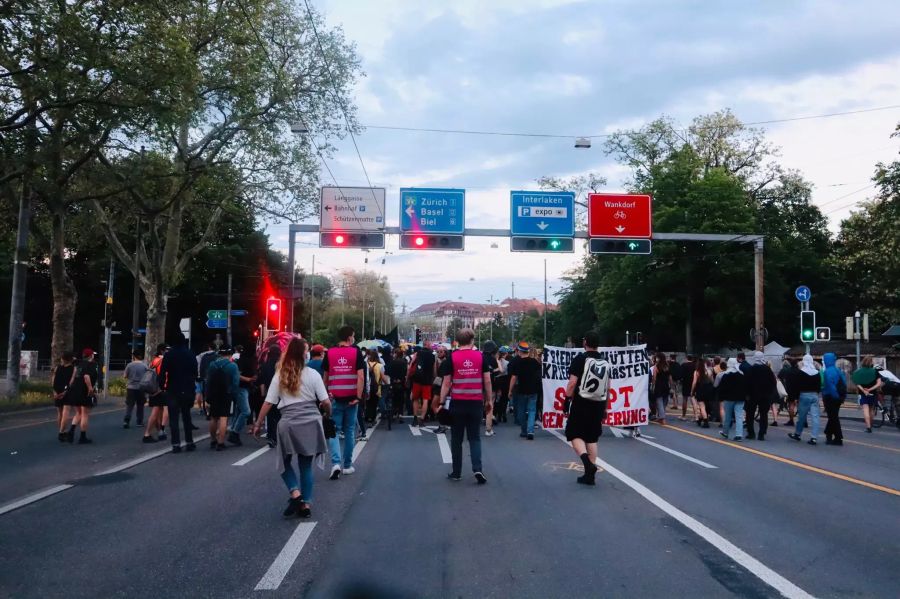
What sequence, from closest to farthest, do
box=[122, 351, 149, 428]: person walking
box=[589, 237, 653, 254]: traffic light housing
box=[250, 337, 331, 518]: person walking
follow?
box=[250, 337, 331, 518]: person walking < box=[122, 351, 149, 428]: person walking < box=[589, 237, 653, 254]: traffic light housing

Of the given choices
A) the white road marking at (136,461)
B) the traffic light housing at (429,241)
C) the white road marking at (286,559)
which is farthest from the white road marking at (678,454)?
the traffic light housing at (429,241)

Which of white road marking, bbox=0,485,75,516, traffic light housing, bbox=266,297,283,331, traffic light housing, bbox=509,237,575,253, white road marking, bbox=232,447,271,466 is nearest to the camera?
white road marking, bbox=0,485,75,516

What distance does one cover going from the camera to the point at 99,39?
15023 millimetres

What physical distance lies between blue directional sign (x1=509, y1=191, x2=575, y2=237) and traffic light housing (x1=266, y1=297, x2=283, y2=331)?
25.5 ft

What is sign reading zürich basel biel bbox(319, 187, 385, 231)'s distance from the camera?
24375 mm

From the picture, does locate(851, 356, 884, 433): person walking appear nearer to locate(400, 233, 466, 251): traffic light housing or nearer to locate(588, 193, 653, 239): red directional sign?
locate(588, 193, 653, 239): red directional sign

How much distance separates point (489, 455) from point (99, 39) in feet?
36.9

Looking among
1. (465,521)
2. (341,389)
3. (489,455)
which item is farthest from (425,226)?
(465,521)

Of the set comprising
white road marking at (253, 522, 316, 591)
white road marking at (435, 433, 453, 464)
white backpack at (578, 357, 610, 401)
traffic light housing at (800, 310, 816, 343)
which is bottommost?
white road marking at (435, 433, 453, 464)

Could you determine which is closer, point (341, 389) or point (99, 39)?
point (341, 389)

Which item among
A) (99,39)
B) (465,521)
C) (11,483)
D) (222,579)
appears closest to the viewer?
(222,579)

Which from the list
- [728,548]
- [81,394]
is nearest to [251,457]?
[81,394]

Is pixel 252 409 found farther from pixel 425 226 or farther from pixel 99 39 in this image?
pixel 425 226

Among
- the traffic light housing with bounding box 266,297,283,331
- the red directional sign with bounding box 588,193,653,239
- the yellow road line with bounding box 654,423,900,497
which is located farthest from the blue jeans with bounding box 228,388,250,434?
the red directional sign with bounding box 588,193,653,239
